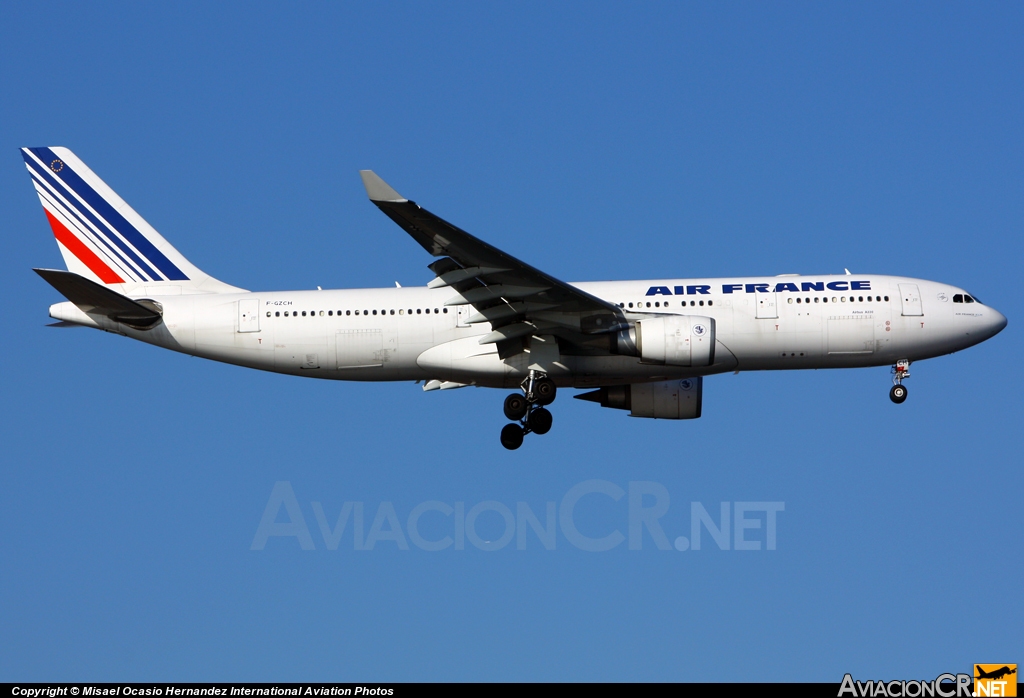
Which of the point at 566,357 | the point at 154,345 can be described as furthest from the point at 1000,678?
the point at 154,345

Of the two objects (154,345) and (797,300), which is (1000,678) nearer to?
(797,300)

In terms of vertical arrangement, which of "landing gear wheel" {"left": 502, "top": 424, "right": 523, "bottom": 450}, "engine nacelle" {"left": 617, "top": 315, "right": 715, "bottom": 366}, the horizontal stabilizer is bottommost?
"landing gear wheel" {"left": 502, "top": 424, "right": 523, "bottom": 450}

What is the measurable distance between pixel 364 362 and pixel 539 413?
533 centimetres

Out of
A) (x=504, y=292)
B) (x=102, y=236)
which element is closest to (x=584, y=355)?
(x=504, y=292)

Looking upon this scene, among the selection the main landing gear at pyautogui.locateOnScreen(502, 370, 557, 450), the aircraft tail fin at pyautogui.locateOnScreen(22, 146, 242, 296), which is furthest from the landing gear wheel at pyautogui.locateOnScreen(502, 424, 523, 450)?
the aircraft tail fin at pyautogui.locateOnScreen(22, 146, 242, 296)

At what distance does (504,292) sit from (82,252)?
14.5 m

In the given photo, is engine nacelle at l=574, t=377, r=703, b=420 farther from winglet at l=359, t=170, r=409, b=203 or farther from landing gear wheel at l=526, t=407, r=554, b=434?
winglet at l=359, t=170, r=409, b=203

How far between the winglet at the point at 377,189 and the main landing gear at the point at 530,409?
345 inches

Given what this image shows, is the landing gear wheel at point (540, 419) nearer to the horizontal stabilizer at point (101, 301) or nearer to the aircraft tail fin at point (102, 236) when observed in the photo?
the aircraft tail fin at point (102, 236)

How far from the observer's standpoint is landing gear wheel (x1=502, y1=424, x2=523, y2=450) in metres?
38.1

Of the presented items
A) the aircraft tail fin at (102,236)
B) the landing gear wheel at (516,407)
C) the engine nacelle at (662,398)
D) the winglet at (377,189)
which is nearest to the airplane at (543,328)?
the landing gear wheel at (516,407)

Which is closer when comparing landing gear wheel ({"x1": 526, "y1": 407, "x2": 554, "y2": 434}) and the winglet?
the winglet

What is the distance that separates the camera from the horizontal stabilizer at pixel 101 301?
3575cm

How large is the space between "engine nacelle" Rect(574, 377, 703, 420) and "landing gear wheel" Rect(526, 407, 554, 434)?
108 inches
